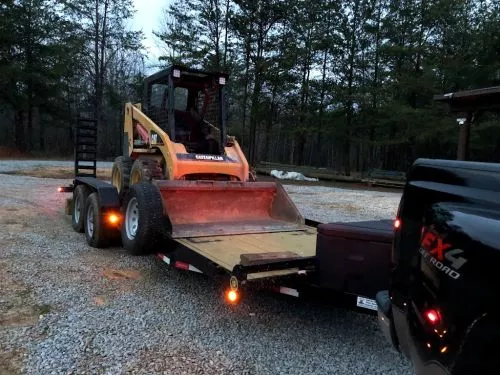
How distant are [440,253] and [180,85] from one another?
673 cm

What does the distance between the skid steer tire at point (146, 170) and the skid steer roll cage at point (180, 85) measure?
52cm

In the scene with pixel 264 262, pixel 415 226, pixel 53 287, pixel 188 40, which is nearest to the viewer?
pixel 415 226

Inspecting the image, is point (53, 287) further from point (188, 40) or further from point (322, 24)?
point (322, 24)

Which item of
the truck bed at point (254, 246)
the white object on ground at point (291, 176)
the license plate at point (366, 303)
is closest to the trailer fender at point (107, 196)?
the truck bed at point (254, 246)

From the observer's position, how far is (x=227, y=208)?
6.31m

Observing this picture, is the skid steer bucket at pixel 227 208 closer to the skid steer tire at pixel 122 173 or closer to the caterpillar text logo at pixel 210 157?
the caterpillar text logo at pixel 210 157

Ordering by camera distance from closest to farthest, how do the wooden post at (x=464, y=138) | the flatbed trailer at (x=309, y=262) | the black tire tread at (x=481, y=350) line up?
1. the black tire tread at (x=481, y=350)
2. the flatbed trailer at (x=309, y=262)
3. the wooden post at (x=464, y=138)

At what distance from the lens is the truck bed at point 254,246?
4001 mm

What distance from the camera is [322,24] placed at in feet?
93.5

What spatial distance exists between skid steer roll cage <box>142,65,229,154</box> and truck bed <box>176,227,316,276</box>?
2529 mm

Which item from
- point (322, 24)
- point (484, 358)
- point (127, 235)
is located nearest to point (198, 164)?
point (127, 235)

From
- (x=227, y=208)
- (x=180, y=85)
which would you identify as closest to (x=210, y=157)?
(x=227, y=208)

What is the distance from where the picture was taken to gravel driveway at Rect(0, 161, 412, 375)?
3330 millimetres

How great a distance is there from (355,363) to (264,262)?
1015 millimetres
